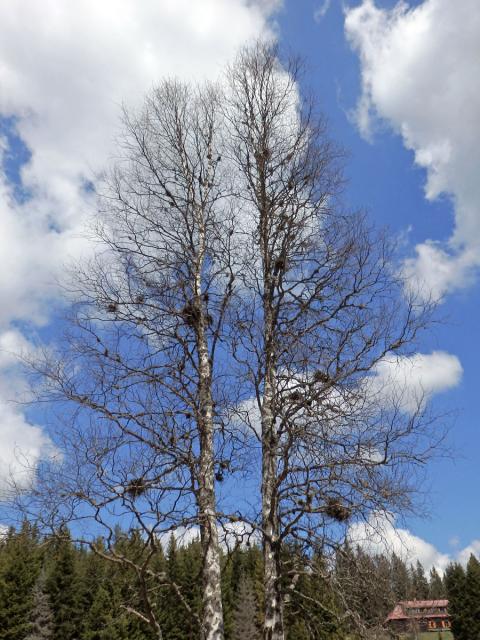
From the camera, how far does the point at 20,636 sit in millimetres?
32156

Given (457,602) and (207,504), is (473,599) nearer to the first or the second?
(457,602)

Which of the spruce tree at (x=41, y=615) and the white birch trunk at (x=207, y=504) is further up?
the spruce tree at (x=41, y=615)

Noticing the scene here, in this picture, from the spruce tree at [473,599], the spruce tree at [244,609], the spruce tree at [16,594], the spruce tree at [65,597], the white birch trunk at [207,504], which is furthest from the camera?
the spruce tree at [473,599]

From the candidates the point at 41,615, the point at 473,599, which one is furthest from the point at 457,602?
the point at 41,615

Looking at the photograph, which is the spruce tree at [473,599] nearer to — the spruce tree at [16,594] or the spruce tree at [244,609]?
the spruce tree at [244,609]

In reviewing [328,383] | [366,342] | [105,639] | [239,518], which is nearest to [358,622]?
[239,518]

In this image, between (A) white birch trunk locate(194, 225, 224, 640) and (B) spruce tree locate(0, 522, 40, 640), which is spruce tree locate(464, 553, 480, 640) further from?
(A) white birch trunk locate(194, 225, 224, 640)

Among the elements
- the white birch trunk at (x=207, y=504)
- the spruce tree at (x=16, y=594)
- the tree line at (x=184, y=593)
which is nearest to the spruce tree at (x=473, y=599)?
the tree line at (x=184, y=593)

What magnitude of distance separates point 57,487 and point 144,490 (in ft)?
3.02

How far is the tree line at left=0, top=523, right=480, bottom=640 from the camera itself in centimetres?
572

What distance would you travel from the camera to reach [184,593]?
33375 mm

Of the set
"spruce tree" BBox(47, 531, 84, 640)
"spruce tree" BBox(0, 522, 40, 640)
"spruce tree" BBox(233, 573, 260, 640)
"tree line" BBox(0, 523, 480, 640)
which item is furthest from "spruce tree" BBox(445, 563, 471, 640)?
"spruce tree" BBox(0, 522, 40, 640)

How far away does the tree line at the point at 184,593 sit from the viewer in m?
5.72

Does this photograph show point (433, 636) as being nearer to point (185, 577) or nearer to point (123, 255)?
point (185, 577)
